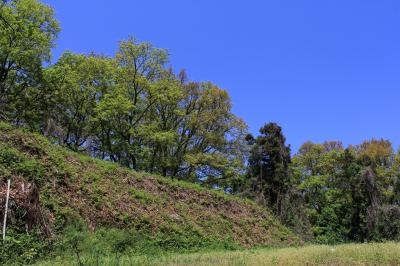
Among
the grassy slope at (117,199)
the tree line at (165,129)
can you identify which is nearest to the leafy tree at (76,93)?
the tree line at (165,129)

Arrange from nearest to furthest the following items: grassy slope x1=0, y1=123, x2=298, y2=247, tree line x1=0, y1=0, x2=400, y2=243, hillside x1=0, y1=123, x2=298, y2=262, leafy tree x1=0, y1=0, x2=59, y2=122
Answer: hillside x1=0, y1=123, x2=298, y2=262 < grassy slope x1=0, y1=123, x2=298, y2=247 < leafy tree x1=0, y1=0, x2=59, y2=122 < tree line x1=0, y1=0, x2=400, y2=243

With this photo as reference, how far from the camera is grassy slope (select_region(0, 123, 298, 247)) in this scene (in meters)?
16.2

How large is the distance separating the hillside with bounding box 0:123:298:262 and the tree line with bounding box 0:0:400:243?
8.50 metres

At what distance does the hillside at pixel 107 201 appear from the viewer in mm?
14959

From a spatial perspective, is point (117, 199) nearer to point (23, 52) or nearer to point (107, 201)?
point (107, 201)

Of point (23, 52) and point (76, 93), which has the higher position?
point (23, 52)

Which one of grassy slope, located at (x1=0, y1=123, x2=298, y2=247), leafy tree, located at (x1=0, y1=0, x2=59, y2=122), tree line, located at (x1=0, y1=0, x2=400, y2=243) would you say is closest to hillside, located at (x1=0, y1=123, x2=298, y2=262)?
grassy slope, located at (x1=0, y1=123, x2=298, y2=247)

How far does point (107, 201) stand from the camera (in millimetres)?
19047

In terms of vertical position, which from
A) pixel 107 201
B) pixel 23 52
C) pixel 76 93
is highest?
pixel 23 52

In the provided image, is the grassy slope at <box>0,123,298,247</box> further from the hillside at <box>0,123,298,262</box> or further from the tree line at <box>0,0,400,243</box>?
the tree line at <box>0,0,400,243</box>

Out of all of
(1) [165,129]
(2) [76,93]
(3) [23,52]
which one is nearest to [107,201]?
(3) [23,52]

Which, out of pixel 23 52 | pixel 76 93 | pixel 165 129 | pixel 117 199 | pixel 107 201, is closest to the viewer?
pixel 107 201

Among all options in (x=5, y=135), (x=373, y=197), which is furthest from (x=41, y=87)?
(x=373, y=197)

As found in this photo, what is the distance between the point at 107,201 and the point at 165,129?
21406 millimetres
